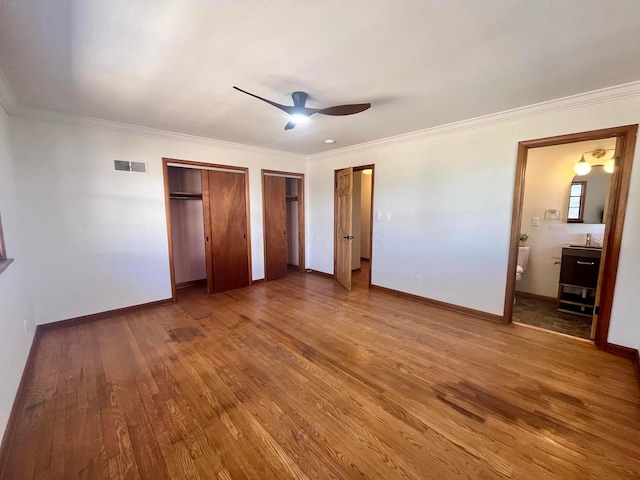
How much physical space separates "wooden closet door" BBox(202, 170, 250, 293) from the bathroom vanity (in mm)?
4945

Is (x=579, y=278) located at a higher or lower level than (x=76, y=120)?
lower

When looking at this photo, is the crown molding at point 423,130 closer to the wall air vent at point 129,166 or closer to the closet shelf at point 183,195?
the wall air vent at point 129,166

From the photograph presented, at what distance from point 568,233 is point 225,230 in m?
5.36

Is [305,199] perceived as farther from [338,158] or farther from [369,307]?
[369,307]

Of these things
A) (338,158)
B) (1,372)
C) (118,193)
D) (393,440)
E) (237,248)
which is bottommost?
(393,440)

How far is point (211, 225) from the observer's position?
4.31 metres

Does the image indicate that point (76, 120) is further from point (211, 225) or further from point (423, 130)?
point (423, 130)

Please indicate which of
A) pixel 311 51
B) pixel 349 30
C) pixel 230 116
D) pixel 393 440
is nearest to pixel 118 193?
pixel 230 116

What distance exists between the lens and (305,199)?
563 centimetres

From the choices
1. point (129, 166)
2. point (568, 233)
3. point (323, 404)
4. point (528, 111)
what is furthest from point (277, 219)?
point (568, 233)

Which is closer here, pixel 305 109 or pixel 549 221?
pixel 305 109

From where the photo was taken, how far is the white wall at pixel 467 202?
8.20 ft

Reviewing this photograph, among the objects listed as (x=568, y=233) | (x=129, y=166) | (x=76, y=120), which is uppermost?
(x=76, y=120)

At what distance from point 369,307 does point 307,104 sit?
2717 mm
